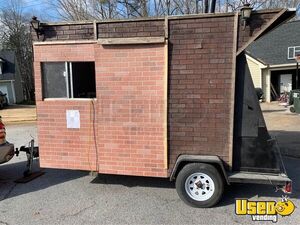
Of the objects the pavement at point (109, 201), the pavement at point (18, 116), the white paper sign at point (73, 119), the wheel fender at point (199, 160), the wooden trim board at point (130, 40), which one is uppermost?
A: the wooden trim board at point (130, 40)

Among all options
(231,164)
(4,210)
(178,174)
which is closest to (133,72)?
(178,174)

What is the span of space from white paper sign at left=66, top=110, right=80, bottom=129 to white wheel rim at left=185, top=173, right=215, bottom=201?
2.22 metres

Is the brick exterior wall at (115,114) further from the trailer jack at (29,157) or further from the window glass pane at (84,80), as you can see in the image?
the trailer jack at (29,157)

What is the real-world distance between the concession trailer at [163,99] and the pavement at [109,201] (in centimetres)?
39

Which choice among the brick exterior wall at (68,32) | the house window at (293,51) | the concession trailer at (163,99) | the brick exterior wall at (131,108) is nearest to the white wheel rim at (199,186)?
the concession trailer at (163,99)

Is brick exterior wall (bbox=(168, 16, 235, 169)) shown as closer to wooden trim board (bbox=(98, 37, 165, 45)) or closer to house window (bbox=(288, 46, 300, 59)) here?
wooden trim board (bbox=(98, 37, 165, 45))

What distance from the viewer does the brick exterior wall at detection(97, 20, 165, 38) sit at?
560cm

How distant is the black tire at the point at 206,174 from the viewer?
5383mm

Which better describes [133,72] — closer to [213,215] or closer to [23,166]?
[213,215]

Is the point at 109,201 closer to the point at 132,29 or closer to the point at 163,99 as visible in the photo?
the point at 163,99

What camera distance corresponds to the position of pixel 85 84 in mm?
6234

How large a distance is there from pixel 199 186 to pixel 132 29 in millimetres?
2813

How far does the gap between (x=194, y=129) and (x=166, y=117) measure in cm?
50

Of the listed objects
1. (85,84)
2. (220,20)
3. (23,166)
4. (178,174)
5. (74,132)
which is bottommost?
(23,166)
